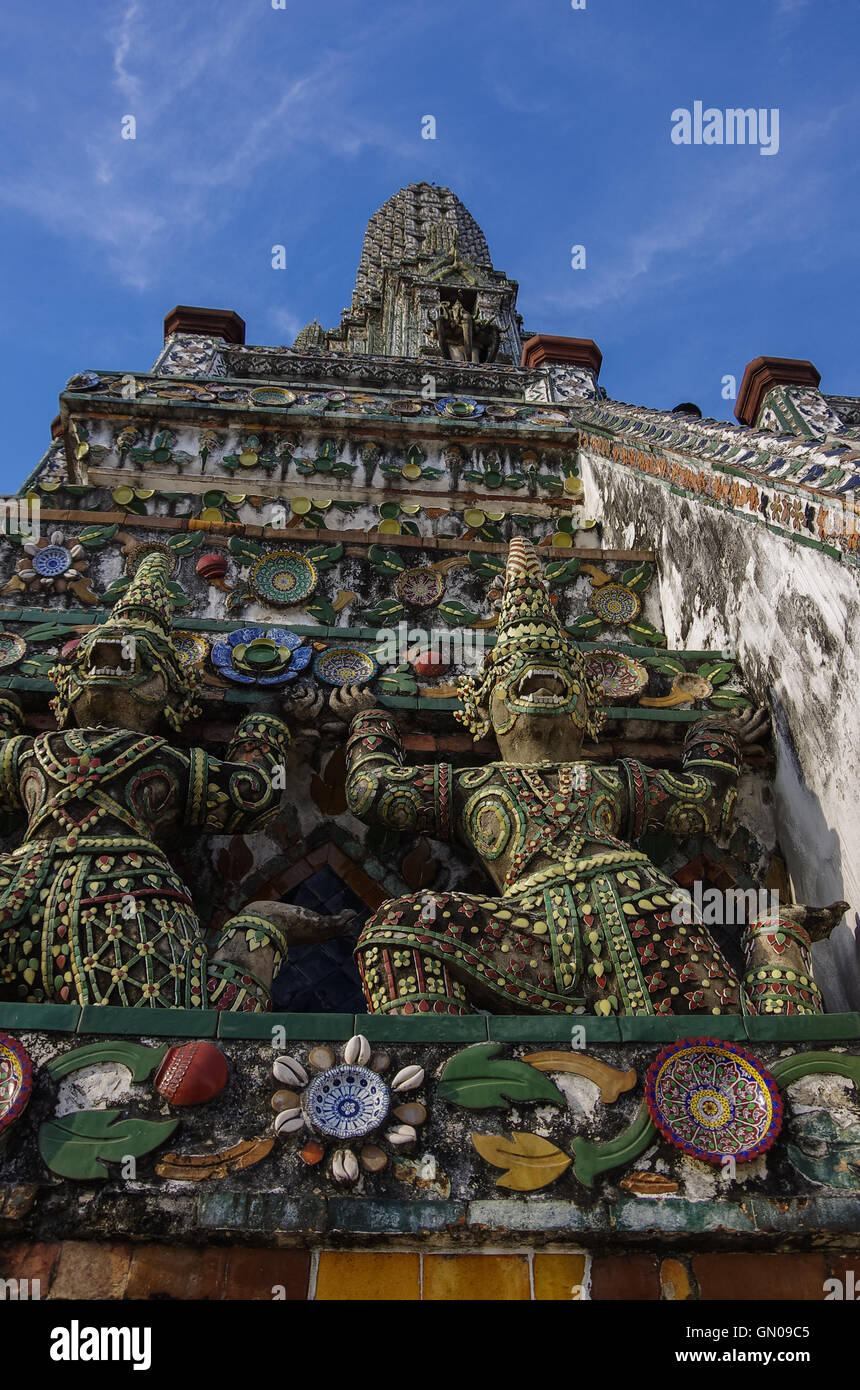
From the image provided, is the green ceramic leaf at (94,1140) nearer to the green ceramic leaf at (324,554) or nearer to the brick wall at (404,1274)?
the brick wall at (404,1274)

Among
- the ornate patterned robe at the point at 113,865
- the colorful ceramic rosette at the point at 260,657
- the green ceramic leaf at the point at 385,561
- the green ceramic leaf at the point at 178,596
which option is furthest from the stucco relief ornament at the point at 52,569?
the ornate patterned robe at the point at 113,865

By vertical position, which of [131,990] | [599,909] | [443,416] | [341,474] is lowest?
[131,990]

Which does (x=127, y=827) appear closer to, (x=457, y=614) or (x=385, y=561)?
(x=457, y=614)

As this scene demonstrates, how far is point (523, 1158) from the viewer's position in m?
3.82

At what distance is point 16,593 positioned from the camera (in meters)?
7.41

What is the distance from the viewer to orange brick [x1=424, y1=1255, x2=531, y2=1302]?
3582 millimetres

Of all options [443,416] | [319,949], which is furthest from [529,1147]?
[443,416]

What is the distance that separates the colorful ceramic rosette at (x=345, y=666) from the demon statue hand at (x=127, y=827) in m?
0.59

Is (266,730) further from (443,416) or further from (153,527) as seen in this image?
(443,416)

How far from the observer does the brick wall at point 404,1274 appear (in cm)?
351

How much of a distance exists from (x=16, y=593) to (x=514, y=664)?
341cm

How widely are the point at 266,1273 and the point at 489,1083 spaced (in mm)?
935

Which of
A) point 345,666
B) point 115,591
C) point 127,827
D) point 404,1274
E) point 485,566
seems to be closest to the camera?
point 404,1274

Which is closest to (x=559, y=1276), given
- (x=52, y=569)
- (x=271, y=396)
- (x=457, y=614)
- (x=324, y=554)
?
(x=457, y=614)
